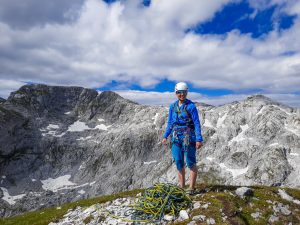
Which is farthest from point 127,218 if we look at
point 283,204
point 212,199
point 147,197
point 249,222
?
point 283,204

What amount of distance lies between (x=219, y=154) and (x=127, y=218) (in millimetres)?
190047

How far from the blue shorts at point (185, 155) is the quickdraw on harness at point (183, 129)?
21 centimetres

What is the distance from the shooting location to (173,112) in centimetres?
1588

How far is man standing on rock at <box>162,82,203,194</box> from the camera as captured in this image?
596 inches

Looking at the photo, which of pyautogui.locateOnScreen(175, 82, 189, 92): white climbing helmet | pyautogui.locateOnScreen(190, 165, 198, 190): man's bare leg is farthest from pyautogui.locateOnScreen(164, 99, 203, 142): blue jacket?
pyautogui.locateOnScreen(190, 165, 198, 190): man's bare leg

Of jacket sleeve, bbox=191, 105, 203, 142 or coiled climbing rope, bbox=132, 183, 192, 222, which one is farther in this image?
jacket sleeve, bbox=191, 105, 203, 142

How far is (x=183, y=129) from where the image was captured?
50.5 ft

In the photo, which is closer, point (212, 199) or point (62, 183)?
point (212, 199)

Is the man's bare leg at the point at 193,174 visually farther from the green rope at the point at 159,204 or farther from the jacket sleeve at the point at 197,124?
the jacket sleeve at the point at 197,124

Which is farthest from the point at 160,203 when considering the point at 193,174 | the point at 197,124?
the point at 197,124

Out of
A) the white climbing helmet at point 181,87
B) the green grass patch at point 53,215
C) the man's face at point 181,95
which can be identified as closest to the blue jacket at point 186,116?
the man's face at point 181,95

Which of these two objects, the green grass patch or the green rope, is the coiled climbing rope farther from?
the green grass patch

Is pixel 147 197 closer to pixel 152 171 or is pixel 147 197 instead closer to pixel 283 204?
pixel 283 204

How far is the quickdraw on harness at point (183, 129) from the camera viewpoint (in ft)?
50.0
